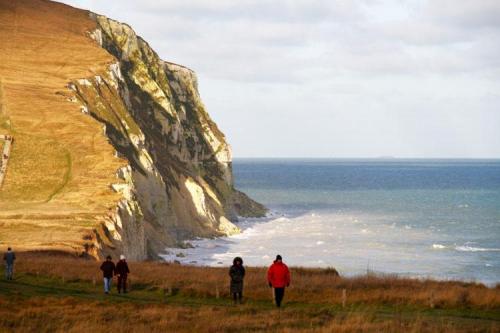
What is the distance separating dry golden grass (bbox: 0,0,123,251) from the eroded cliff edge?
1793 millimetres

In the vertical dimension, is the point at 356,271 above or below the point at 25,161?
below

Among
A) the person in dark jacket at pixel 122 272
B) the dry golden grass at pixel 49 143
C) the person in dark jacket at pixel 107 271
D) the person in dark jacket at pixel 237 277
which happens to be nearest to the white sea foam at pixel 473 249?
the dry golden grass at pixel 49 143

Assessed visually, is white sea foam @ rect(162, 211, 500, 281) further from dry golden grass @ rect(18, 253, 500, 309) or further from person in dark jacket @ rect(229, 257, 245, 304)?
person in dark jacket @ rect(229, 257, 245, 304)

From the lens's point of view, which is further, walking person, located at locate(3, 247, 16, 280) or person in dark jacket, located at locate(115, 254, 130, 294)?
walking person, located at locate(3, 247, 16, 280)

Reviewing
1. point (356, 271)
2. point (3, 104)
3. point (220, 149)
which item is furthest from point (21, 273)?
point (220, 149)

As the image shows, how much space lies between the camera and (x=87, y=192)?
2153 inches

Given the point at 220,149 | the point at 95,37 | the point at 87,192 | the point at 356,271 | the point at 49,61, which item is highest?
the point at 95,37

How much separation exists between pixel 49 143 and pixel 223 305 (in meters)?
44.2

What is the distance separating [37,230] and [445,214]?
3147 inches

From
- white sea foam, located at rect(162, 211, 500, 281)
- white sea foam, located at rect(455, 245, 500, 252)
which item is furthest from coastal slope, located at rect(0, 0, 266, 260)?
white sea foam, located at rect(455, 245, 500, 252)

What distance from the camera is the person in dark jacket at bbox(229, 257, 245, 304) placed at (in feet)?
75.8

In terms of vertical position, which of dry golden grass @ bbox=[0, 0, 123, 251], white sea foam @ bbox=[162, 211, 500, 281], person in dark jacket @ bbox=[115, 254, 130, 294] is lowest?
white sea foam @ bbox=[162, 211, 500, 281]

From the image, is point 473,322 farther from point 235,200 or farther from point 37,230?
point 235,200

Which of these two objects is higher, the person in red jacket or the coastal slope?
the coastal slope
